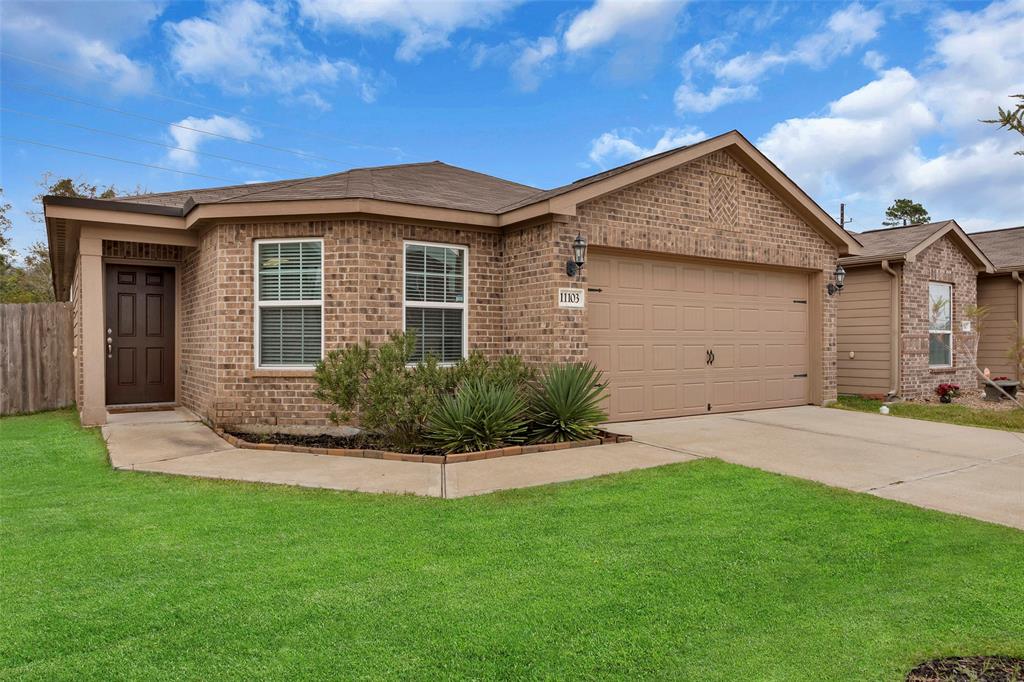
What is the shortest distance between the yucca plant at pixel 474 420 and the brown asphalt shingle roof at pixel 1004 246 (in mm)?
13901

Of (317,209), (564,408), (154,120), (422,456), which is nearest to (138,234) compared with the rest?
(317,209)

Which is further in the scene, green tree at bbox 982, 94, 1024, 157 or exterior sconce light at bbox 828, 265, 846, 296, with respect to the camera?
exterior sconce light at bbox 828, 265, 846, 296

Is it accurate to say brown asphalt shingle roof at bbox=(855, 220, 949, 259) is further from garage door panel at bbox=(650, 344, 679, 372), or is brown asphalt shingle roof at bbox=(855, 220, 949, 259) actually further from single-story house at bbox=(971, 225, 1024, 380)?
garage door panel at bbox=(650, 344, 679, 372)

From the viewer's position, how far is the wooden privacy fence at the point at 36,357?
10.7m

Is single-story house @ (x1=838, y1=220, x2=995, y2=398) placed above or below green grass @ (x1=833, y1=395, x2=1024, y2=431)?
above

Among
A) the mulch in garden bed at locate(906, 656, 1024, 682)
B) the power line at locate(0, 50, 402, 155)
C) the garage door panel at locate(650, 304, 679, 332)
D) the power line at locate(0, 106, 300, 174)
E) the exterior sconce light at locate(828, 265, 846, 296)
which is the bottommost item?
the mulch in garden bed at locate(906, 656, 1024, 682)

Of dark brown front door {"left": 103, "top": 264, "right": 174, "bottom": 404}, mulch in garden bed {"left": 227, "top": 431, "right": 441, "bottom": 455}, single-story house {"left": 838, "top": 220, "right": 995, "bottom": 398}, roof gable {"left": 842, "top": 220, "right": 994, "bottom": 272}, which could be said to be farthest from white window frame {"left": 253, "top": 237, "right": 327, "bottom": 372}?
single-story house {"left": 838, "top": 220, "right": 995, "bottom": 398}

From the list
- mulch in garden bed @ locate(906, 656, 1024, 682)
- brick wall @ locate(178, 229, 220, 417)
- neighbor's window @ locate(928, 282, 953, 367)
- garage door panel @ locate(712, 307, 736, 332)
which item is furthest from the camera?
neighbor's window @ locate(928, 282, 953, 367)

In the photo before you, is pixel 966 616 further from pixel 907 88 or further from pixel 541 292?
pixel 907 88

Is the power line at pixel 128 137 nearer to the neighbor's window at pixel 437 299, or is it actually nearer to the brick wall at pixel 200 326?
the brick wall at pixel 200 326

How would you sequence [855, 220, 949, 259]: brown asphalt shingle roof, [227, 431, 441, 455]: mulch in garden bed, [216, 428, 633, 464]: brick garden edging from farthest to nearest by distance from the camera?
[855, 220, 949, 259]: brown asphalt shingle roof
[227, 431, 441, 455]: mulch in garden bed
[216, 428, 633, 464]: brick garden edging

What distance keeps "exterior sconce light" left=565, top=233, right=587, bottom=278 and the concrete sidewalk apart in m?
2.34

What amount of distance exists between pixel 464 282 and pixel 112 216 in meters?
4.69

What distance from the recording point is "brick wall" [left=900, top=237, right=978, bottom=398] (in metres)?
12.6
